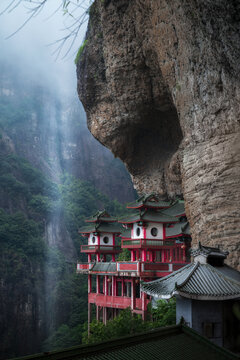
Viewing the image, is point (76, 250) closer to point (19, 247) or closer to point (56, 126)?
point (19, 247)

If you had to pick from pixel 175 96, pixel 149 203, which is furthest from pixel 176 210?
pixel 175 96

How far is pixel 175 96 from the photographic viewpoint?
42.0ft

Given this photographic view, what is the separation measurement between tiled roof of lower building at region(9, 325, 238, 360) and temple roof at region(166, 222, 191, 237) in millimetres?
10409

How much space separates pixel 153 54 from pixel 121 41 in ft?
7.65

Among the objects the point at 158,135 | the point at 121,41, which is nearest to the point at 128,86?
the point at 121,41

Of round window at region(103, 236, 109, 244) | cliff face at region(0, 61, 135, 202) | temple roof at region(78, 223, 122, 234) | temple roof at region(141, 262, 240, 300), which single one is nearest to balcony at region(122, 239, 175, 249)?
temple roof at region(78, 223, 122, 234)

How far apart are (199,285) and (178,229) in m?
8.82

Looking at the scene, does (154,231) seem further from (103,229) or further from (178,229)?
(103,229)

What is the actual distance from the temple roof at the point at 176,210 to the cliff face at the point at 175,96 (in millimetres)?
1904

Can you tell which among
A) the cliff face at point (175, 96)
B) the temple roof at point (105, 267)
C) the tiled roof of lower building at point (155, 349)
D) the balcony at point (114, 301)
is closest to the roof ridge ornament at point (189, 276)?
the tiled roof of lower building at point (155, 349)

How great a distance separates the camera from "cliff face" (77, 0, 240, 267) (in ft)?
32.2

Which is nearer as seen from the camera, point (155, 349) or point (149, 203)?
point (155, 349)

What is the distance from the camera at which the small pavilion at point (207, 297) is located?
6832 mm

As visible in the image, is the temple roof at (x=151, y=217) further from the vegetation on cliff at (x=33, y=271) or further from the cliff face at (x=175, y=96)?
the vegetation on cliff at (x=33, y=271)
